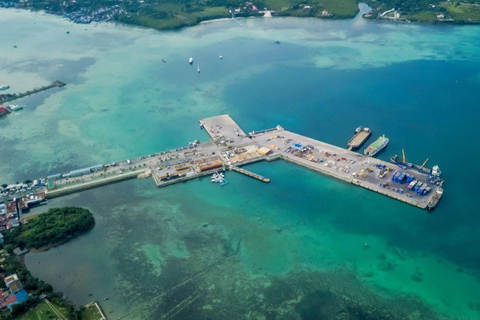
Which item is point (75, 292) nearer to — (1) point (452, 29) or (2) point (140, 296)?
(2) point (140, 296)

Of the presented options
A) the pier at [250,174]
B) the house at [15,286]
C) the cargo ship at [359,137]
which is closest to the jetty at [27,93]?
the pier at [250,174]

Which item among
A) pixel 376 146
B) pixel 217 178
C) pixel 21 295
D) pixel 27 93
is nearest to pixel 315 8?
pixel 376 146

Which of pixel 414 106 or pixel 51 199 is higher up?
pixel 414 106

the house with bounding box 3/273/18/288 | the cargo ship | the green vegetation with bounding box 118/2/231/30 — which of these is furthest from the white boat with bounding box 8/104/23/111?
the cargo ship

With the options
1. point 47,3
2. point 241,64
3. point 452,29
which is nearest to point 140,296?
point 241,64

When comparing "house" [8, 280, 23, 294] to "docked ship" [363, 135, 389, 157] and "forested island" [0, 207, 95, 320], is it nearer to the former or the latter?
"forested island" [0, 207, 95, 320]
